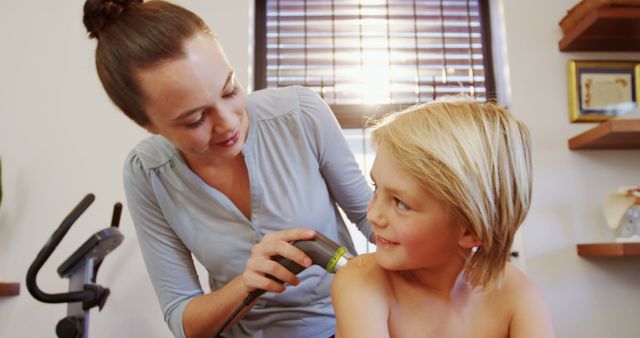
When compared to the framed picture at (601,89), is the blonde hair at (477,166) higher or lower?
lower

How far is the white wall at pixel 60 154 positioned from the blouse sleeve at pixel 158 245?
3.70 feet

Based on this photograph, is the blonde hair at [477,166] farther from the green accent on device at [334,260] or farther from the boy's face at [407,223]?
the green accent on device at [334,260]

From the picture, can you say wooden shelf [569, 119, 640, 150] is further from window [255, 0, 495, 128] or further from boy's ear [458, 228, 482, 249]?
boy's ear [458, 228, 482, 249]

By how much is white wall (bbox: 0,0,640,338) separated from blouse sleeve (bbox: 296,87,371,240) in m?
1.20

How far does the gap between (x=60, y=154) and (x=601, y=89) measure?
2482 millimetres

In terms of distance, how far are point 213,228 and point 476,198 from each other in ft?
1.77

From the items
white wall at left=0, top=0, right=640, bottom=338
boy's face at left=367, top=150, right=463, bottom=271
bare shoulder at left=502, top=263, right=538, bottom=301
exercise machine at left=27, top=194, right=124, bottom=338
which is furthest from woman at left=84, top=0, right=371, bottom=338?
white wall at left=0, top=0, right=640, bottom=338

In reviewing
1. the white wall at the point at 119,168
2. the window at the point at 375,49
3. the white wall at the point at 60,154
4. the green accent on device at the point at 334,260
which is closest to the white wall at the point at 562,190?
the white wall at the point at 119,168

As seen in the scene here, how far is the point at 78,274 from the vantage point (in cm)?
161

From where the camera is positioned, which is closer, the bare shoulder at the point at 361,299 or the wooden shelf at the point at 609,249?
the bare shoulder at the point at 361,299

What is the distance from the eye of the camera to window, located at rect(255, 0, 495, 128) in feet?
Answer: 8.06

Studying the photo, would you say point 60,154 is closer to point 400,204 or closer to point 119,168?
point 119,168

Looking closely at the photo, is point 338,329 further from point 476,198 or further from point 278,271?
point 476,198

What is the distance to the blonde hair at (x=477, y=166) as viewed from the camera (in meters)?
0.76
